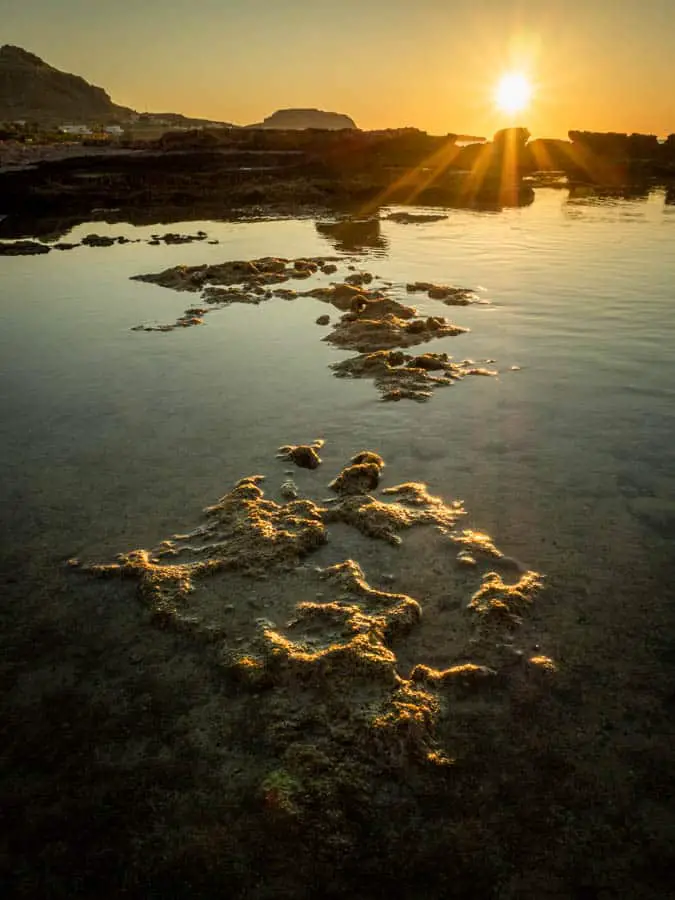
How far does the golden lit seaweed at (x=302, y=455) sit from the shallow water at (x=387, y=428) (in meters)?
0.14

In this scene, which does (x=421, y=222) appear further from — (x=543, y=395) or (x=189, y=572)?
(x=189, y=572)

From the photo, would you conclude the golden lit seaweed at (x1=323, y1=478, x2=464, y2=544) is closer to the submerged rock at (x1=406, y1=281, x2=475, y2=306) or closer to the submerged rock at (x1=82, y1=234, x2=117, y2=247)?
the submerged rock at (x1=406, y1=281, x2=475, y2=306)

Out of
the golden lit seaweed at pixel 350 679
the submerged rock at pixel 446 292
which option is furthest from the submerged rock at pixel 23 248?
the golden lit seaweed at pixel 350 679

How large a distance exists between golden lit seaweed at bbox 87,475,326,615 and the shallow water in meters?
0.30

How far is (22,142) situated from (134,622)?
2581 inches

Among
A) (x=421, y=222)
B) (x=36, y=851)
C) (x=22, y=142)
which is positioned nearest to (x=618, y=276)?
(x=421, y=222)

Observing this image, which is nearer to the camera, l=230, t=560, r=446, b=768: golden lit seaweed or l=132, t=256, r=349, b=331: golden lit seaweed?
l=230, t=560, r=446, b=768: golden lit seaweed

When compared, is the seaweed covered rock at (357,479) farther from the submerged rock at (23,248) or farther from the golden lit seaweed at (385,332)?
the submerged rock at (23,248)

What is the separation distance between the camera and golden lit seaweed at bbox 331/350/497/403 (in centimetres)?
810

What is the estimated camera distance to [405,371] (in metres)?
8.67

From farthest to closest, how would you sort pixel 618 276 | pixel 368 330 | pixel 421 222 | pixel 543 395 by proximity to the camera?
1. pixel 421 222
2. pixel 618 276
3. pixel 368 330
4. pixel 543 395

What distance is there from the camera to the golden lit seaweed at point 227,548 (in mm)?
4445

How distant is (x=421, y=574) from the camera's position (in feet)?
14.9

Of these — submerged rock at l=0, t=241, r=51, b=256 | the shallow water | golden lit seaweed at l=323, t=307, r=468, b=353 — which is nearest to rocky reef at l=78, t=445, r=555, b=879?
the shallow water
